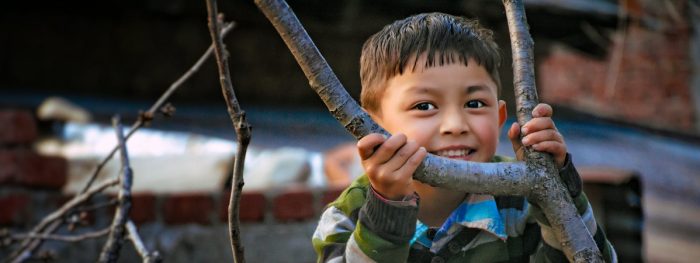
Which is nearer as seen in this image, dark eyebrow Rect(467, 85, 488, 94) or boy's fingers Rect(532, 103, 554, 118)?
boy's fingers Rect(532, 103, 554, 118)

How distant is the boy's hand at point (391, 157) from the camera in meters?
0.90

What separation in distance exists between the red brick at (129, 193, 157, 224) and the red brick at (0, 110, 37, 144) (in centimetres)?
39

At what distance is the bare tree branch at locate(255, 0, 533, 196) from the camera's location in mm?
853

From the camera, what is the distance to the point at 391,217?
1027 mm

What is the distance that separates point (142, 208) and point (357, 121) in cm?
178

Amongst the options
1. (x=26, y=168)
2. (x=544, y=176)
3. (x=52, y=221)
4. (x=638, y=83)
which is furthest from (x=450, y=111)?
(x=638, y=83)

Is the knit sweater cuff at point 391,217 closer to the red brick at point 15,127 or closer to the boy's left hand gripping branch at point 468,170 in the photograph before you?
the boy's left hand gripping branch at point 468,170

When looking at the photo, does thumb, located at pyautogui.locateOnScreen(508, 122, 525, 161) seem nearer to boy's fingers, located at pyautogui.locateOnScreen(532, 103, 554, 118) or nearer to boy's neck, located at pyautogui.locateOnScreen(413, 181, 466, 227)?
boy's fingers, located at pyautogui.locateOnScreen(532, 103, 554, 118)

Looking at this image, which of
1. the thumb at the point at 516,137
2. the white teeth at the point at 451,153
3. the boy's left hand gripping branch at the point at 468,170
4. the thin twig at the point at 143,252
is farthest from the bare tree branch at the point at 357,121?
the thin twig at the point at 143,252

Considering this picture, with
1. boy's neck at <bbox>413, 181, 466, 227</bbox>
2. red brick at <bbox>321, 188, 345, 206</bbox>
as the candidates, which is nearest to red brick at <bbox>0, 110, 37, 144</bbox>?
red brick at <bbox>321, 188, 345, 206</bbox>

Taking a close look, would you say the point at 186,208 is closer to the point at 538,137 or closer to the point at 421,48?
the point at 421,48

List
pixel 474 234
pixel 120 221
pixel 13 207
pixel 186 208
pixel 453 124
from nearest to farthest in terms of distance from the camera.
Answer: pixel 453 124 → pixel 474 234 → pixel 120 221 → pixel 13 207 → pixel 186 208

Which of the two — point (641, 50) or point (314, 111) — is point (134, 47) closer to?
point (314, 111)

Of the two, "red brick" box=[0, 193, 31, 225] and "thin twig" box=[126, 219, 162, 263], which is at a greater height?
"red brick" box=[0, 193, 31, 225]
